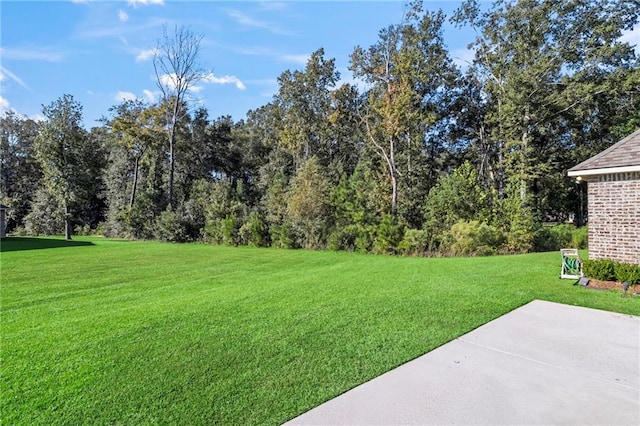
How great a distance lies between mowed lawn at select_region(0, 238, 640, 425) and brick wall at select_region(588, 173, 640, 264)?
3.91 ft

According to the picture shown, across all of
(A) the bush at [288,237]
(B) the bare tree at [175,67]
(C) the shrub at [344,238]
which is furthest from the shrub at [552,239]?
(B) the bare tree at [175,67]

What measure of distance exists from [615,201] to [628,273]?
1687 millimetres

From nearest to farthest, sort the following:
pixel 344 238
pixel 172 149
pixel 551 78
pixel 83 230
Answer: pixel 344 238 → pixel 551 78 → pixel 172 149 → pixel 83 230

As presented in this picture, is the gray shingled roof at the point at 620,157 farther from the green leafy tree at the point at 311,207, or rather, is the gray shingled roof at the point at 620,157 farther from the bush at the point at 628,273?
the green leafy tree at the point at 311,207

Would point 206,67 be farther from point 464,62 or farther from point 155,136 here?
point 464,62

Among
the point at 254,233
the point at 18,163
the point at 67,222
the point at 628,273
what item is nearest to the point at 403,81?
the point at 254,233

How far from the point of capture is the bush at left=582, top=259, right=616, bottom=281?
6215 mm

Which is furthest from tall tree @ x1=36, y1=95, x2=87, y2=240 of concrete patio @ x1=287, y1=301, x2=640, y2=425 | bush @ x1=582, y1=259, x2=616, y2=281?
bush @ x1=582, y1=259, x2=616, y2=281

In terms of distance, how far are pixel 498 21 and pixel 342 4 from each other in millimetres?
13160

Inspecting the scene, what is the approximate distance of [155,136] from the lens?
1069 inches

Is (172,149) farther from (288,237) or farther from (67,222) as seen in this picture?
(288,237)

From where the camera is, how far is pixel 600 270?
20.7 feet

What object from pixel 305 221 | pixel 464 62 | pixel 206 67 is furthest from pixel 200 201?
pixel 464 62

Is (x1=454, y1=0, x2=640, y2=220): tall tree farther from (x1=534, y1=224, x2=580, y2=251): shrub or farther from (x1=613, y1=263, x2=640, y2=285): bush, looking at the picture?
(x1=613, y1=263, x2=640, y2=285): bush
